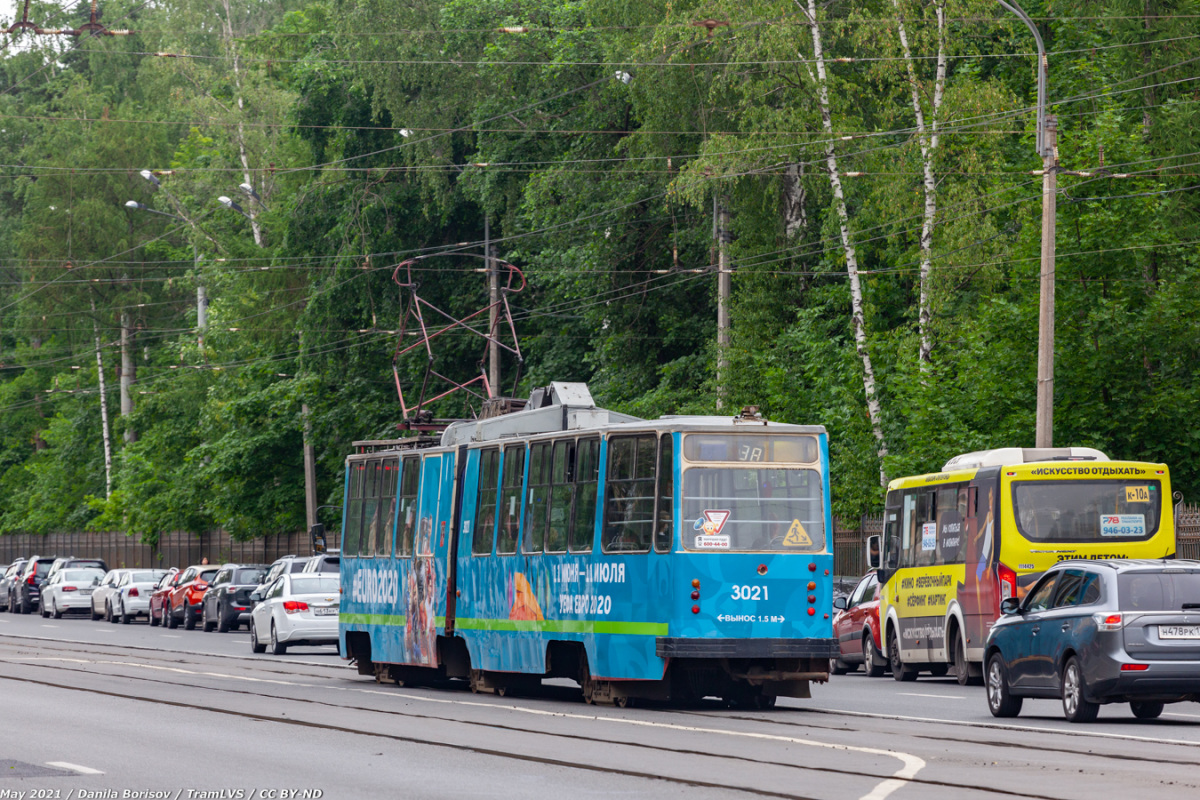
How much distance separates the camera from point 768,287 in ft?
143

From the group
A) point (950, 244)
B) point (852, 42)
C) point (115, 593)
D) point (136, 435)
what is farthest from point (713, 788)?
point (136, 435)

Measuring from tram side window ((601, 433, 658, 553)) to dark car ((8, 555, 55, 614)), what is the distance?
45.7 m

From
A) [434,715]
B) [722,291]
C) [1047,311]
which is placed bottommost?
[434,715]

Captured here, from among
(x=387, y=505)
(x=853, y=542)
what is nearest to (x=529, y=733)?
(x=387, y=505)

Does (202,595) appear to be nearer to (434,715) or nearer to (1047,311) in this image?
(1047,311)

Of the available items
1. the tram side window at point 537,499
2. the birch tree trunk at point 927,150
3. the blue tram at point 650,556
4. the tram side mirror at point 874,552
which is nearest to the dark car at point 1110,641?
the blue tram at point 650,556

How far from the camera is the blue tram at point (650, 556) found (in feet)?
61.2

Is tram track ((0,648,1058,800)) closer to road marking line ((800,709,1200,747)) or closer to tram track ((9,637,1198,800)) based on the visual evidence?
tram track ((9,637,1198,800))

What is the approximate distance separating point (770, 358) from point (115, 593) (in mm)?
21948

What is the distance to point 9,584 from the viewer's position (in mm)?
63875

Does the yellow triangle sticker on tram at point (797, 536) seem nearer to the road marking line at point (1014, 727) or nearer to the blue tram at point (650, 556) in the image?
the blue tram at point (650, 556)

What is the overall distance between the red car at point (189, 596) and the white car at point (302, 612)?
1378 cm

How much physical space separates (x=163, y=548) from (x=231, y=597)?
34.4 metres

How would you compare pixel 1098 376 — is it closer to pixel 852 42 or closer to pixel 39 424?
pixel 852 42
